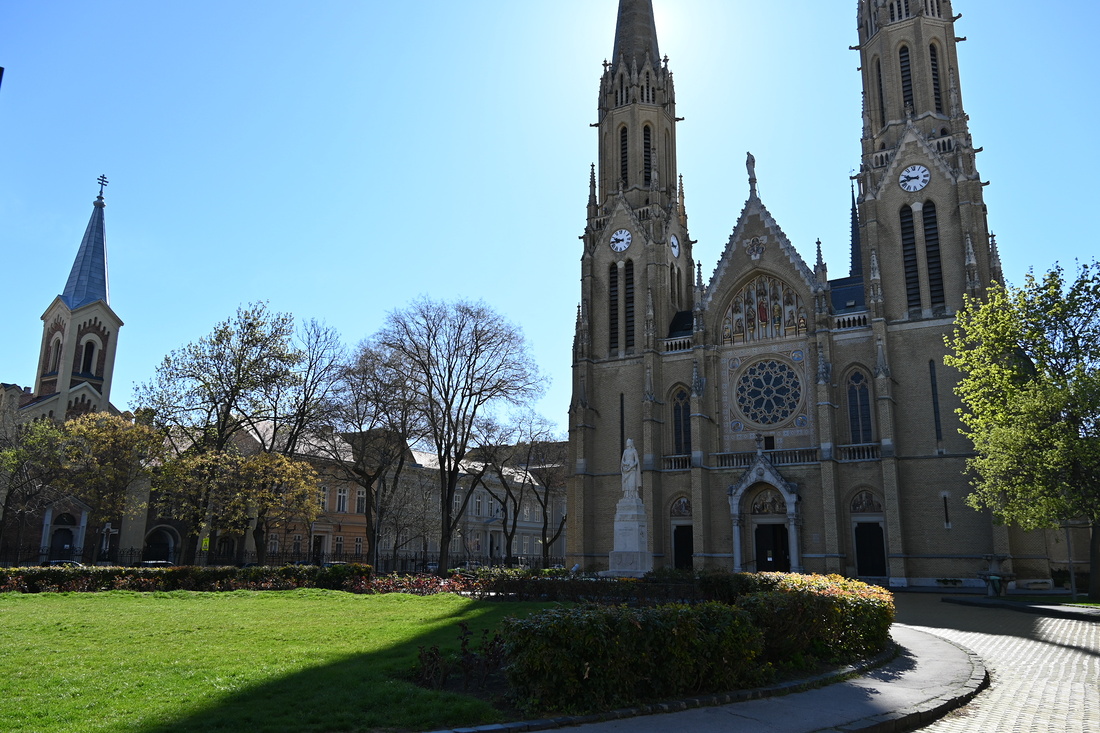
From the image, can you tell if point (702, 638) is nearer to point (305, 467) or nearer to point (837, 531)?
point (305, 467)

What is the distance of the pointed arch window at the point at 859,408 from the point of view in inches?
1606

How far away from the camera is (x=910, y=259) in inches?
1626

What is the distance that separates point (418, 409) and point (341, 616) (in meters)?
21.4

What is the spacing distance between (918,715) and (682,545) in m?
35.8

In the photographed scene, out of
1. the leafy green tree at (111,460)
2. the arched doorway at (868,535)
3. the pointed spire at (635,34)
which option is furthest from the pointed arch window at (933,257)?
the leafy green tree at (111,460)

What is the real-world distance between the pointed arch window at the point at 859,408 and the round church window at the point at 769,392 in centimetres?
283

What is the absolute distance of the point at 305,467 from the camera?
115ft

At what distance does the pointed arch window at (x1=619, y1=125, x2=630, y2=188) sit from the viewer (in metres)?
53.2

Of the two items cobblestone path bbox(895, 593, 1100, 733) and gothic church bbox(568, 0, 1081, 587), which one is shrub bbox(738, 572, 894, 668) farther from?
gothic church bbox(568, 0, 1081, 587)

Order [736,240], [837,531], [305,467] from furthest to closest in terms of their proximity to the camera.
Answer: [736,240] < [837,531] < [305,467]

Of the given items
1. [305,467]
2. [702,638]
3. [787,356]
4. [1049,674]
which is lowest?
[1049,674]

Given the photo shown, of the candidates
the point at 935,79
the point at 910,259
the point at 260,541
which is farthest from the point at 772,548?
the point at 935,79

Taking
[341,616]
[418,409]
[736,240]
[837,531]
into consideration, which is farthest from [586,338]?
[341,616]

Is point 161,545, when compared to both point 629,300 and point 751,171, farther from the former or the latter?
point 751,171
